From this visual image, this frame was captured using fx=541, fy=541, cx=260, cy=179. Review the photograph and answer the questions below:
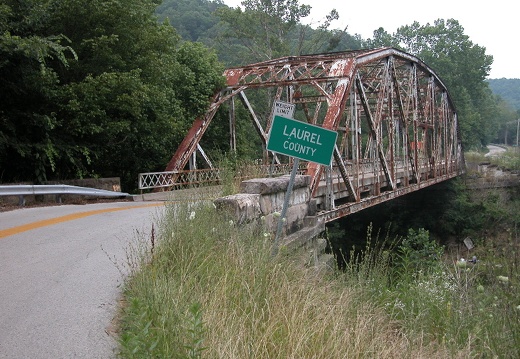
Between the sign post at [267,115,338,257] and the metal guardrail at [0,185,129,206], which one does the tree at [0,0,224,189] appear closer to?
the metal guardrail at [0,185,129,206]

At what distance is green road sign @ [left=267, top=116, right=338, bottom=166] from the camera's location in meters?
6.07

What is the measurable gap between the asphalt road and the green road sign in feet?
7.22

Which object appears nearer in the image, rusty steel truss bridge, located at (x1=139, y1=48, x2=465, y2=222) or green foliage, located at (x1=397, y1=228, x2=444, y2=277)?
green foliage, located at (x1=397, y1=228, x2=444, y2=277)

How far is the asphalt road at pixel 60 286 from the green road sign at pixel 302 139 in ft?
7.22

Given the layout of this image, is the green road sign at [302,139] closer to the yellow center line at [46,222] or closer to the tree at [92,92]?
the yellow center line at [46,222]

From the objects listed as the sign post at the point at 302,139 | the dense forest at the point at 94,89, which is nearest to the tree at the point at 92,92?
the dense forest at the point at 94,89

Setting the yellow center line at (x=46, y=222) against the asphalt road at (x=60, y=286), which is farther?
the yellow center line at (x=46, y=222)

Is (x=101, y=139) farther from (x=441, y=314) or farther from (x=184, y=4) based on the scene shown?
(x=184, y=4)

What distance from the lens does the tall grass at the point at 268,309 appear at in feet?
12.6

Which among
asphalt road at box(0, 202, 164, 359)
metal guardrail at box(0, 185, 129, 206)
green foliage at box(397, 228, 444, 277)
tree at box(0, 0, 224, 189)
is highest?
tree at box(0, 0, 224, 189)

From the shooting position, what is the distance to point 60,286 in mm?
5590

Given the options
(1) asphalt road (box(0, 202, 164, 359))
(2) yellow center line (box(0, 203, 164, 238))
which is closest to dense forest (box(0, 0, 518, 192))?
(2) yellow center line (box(0, 203, 164, 238))

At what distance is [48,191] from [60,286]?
8768 mm

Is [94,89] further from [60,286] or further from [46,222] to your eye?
[60,286]
